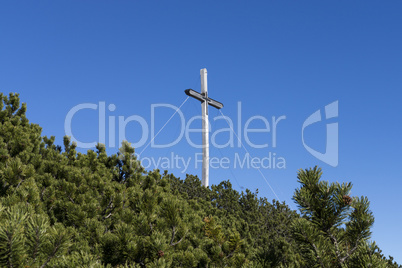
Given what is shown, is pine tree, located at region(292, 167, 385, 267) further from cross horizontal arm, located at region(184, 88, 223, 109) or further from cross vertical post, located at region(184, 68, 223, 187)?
cross horizontal arm, located at region(184, 88, 223, 109)

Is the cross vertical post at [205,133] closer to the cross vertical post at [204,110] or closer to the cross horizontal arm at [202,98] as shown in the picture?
the cross vertical post at [204,110]

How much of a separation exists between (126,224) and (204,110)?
11705 millimetres

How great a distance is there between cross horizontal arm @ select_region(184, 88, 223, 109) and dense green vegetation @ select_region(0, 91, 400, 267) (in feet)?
23.8

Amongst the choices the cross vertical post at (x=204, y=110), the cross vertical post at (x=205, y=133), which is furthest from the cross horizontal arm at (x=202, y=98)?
the cross vertical post at (x=205, y=133)

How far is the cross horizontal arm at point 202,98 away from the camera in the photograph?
47.6 ft

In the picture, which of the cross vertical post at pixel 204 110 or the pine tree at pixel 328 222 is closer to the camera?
the pine tree at pixel 328 222

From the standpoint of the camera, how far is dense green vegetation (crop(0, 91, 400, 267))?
2.50 meters

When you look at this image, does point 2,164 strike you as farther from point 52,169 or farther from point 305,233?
point 305,233

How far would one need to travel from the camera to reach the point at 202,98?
15.1 meters

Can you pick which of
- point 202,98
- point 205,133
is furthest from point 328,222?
point 202,98

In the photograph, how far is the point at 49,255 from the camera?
252cm

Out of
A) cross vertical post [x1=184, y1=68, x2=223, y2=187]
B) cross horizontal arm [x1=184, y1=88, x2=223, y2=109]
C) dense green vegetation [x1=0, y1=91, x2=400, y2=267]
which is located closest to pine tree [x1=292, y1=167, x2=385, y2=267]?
dense green vegetation [x1=0, y1=91, x2=400, y2=267]

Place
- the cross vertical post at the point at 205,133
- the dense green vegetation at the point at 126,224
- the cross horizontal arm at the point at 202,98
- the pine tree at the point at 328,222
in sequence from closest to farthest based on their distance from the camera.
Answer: the dense green vegetation at the point at 126,224 < the pine tree at the point at 328,222 < the cross vertical post at the point at 205,133 < the cross horizontal arm at the point at 202,98

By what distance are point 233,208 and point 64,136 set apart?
502 cm
